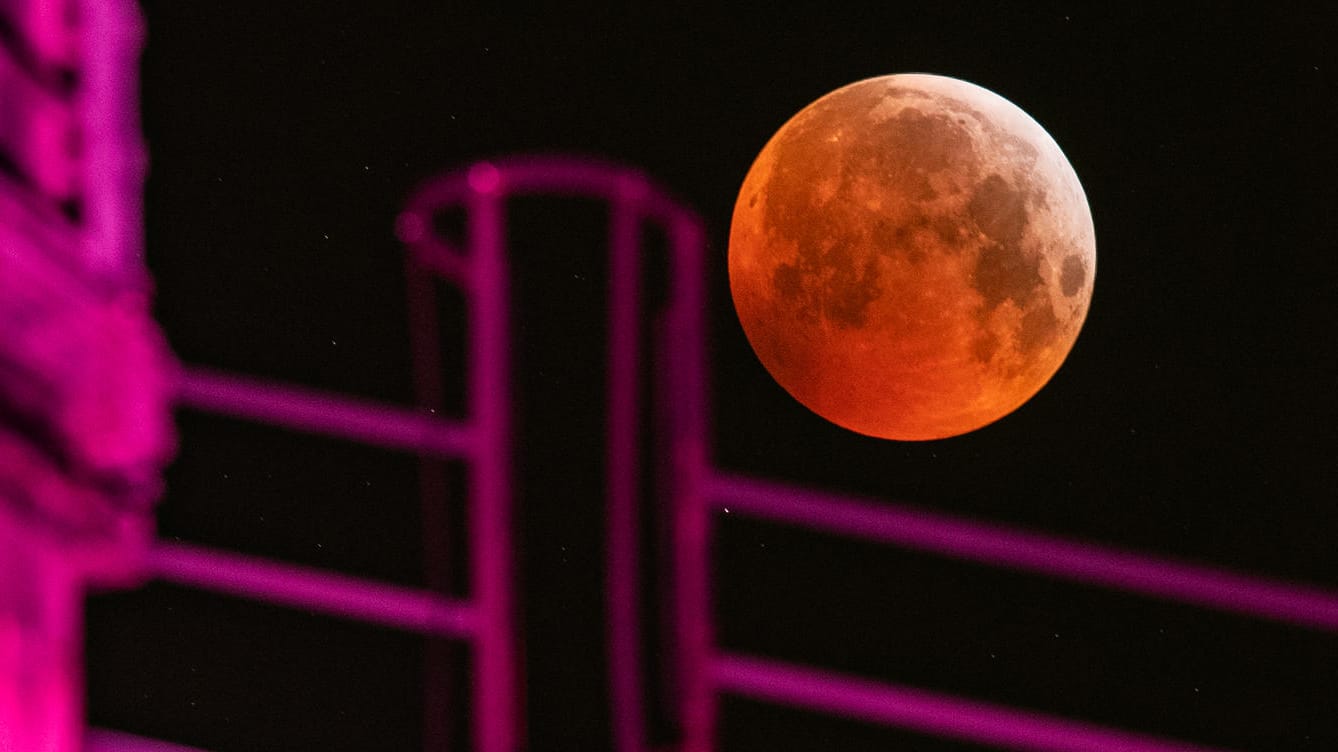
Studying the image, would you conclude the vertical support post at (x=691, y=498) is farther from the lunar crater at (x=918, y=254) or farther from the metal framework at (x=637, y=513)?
the lunar crater at (x=918, y=254)

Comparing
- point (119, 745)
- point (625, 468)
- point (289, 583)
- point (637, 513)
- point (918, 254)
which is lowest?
point (119, 745)

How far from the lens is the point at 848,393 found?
2111 millimetres

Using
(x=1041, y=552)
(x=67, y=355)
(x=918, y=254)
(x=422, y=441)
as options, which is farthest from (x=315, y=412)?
(x=1041, y=552)

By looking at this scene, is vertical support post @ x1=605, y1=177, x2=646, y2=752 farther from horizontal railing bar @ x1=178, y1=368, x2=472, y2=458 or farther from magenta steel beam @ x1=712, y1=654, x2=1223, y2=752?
horizontal railing bar @ x1=178, y1=368, x2=472, y2=458

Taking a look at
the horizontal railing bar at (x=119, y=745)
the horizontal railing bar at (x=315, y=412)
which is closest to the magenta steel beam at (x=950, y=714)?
the horizontal railing bar at (x=315, y=412)

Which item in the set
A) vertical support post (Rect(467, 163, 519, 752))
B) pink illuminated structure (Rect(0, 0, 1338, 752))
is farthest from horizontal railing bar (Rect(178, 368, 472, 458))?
vertical support post (Rect(467, 163, 519, 752))

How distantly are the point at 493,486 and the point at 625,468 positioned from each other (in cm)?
21

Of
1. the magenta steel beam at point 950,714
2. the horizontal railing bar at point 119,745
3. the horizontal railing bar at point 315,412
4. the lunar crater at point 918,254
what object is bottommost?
the horizontal railing bar at point 119,745

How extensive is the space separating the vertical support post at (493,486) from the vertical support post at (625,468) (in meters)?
0.17

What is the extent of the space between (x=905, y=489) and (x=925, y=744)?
84cm

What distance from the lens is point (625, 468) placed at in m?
1.99

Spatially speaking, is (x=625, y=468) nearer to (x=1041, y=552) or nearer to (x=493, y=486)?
(x=493, y=486)

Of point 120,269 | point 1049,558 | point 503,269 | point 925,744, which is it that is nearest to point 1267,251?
point 1049,558

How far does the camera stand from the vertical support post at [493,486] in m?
1.93
